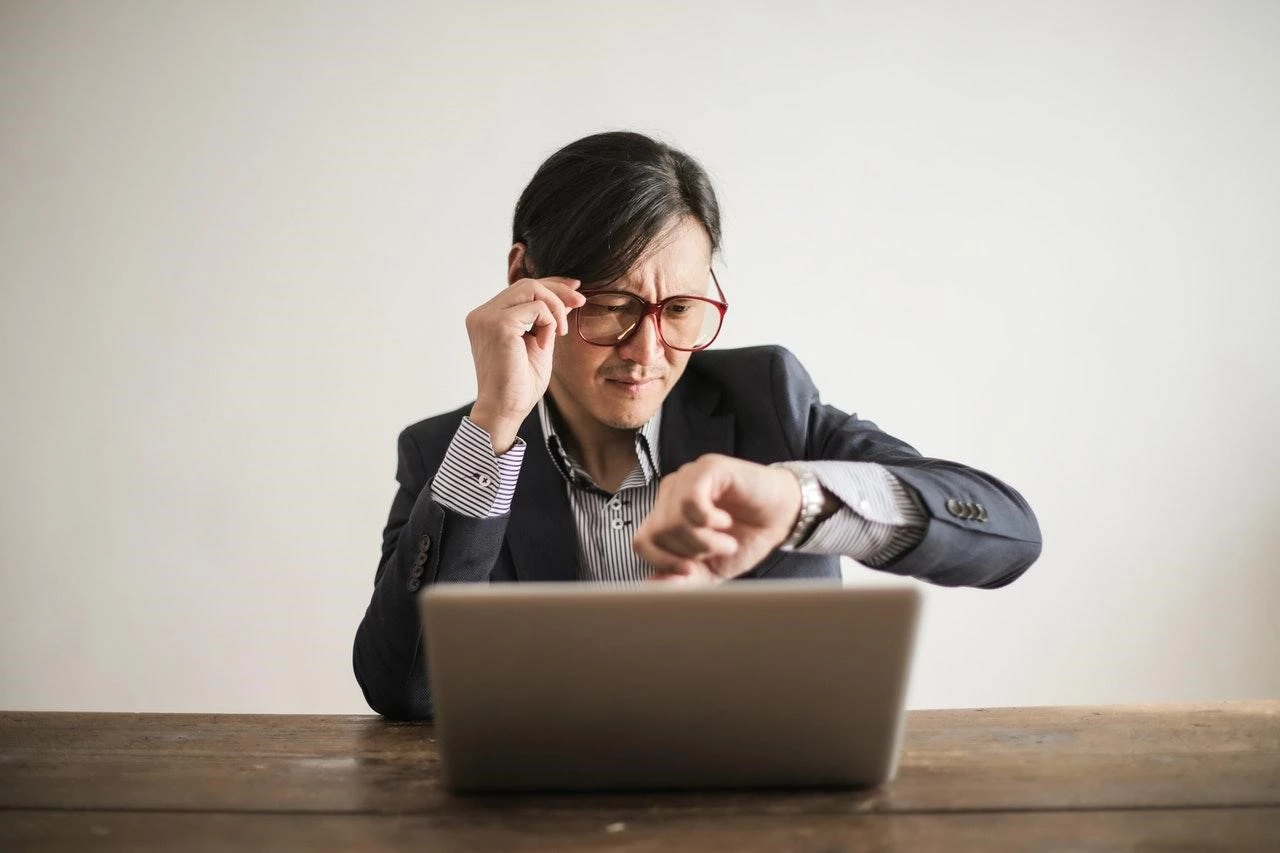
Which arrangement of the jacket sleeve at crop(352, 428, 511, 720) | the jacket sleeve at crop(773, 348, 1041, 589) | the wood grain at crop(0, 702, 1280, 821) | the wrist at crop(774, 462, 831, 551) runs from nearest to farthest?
the wood grain at crop(0, 702, 1280, 821) → the wrist at crop(774, 462, 831, 551) → the jacket sleeve at crop(773, 348, 1041, 589) → the jacket sleeve at crop(352, 428, 511, 720)

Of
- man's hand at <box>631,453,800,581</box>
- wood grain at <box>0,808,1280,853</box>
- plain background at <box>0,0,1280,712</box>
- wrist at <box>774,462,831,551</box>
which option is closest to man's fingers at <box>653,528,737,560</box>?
man's hand at <box>631,453,800,581</box>

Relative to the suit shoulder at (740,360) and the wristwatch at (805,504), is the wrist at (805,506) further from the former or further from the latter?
the suit shoulder at (740,360)

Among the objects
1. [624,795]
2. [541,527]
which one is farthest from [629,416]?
[624,795]

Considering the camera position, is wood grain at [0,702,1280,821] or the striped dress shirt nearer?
wood grain at [0,702,1280,821]

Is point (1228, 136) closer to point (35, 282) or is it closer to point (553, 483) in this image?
point (553, 483)

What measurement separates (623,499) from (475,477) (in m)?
0.36

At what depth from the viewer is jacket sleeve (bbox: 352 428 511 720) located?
1.45 meters

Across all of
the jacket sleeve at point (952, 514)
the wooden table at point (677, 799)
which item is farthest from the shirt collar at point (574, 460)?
the wooden table at point (677, 799)

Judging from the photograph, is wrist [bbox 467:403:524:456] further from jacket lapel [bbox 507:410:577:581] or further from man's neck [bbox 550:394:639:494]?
man's neck [bbox 550:394:639:494]

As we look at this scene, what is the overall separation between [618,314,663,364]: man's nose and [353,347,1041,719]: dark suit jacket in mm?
168

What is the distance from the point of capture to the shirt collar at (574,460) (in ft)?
5.82

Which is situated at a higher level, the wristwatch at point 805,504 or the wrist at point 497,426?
the wrist at point 497,426

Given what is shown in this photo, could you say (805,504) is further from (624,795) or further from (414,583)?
(414,583)

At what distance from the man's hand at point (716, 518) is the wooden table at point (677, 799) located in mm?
242
